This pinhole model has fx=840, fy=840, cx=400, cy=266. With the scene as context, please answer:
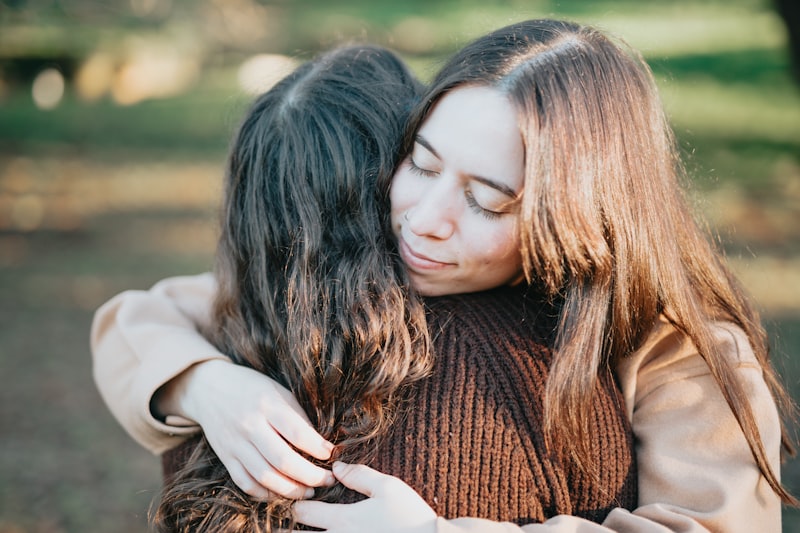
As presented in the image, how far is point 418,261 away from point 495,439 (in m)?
0.49

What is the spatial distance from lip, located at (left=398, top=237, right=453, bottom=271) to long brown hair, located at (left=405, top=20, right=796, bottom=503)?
0.77 feet

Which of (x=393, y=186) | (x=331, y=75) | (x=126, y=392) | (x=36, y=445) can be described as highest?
(x=331, y=75)

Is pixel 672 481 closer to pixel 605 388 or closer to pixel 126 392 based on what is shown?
pixel 605 388

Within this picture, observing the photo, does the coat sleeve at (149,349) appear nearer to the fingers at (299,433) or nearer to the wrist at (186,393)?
the wrist at (186,393)

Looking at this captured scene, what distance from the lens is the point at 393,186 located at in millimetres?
2188

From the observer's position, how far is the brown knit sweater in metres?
1.88

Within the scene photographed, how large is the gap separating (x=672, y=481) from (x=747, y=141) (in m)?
9.41

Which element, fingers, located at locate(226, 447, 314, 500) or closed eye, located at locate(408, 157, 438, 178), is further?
closed eye, located at locate(408, 157, 438, 178)

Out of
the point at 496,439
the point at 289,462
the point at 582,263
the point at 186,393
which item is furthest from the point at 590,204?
the point at 186,393

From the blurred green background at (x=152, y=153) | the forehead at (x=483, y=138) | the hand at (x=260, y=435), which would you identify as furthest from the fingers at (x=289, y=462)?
the blurred green background at (x=152, y=153)

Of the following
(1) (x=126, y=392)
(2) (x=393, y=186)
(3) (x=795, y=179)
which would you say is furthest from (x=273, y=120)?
(3) (x=795, y=179)

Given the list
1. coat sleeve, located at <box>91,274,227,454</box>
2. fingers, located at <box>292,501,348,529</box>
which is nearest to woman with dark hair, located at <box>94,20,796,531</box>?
fingers, located at <box>292,501,348,529</box>

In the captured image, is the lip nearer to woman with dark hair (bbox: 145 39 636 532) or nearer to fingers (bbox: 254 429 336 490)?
woman with dark hair (bbox: 145 39 636 532)

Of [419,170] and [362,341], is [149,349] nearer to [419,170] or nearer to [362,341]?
[362,341]
